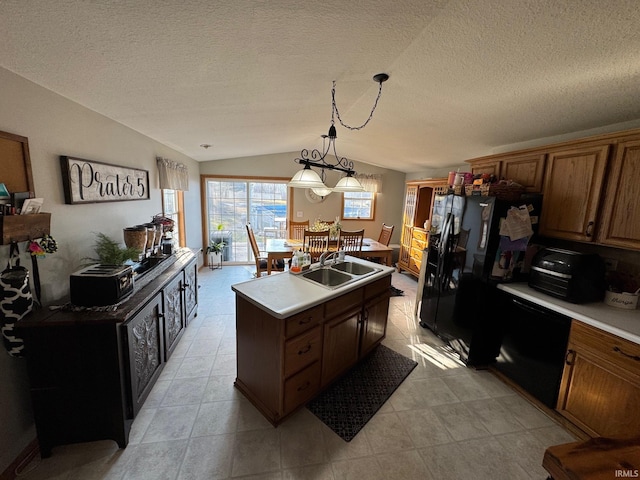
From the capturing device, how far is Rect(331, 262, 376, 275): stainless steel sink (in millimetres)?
2539

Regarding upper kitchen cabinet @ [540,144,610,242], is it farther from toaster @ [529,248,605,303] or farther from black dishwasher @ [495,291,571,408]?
black dishwasher @ [495,291,571,408]

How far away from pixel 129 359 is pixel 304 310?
1070 mm

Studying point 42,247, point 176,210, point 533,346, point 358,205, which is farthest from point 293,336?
point 358,205

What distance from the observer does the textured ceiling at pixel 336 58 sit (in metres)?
1.02

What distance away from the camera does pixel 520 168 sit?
7.97ft

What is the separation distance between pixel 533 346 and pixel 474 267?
28.3 inches

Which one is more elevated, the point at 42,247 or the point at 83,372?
the point at 42,247

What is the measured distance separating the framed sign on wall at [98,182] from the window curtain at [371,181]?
4.09 m

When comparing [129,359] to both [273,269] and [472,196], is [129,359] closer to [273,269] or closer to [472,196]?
[273,269]

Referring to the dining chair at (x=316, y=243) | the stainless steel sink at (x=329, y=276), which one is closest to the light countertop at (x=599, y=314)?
the stainless steel sink at (x=329, y=276)

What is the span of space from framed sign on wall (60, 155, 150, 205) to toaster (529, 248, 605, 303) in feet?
11.5

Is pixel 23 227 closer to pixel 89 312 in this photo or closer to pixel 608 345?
pixel 89 312

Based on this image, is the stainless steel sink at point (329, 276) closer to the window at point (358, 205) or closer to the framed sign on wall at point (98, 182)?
the framed sign on wall at point (98, 182)

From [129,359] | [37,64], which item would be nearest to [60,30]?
[37,64]
